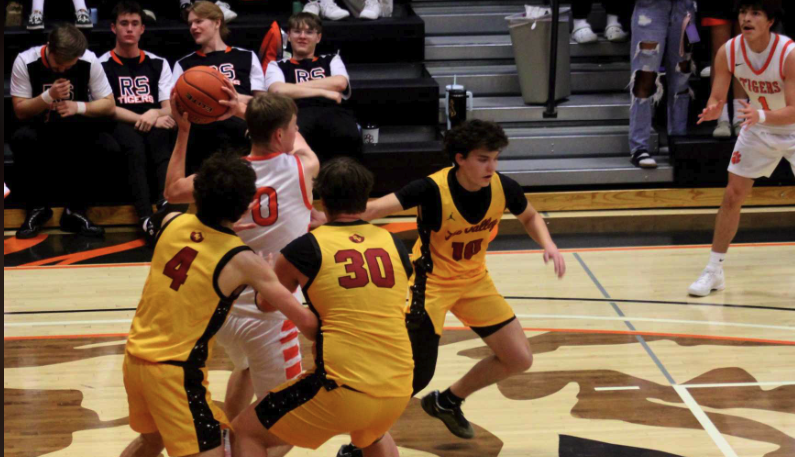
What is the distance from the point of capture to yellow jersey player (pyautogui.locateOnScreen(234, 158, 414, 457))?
2.80 metres

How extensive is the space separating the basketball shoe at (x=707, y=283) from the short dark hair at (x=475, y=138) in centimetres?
271

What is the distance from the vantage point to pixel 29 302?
5.74 m

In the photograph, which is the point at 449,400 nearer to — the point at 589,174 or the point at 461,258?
the point at 461,258

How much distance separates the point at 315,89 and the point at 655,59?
3009 millimetres

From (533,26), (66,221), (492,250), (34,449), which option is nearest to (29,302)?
(66,221)

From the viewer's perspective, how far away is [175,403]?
109 inches

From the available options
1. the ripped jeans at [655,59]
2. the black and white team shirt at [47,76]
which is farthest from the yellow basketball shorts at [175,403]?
the ripped jeans at [655,59]

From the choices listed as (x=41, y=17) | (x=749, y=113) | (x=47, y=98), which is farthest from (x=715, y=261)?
(x=41, y=17)

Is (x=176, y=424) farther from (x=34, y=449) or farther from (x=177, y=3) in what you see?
(x=177, y=3)

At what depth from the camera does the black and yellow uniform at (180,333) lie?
2752 millimetres

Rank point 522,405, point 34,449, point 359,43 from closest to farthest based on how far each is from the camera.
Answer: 1. point 34,449
2. point 522,405
3. point 359,43

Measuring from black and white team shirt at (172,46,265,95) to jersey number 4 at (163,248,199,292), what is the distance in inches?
172

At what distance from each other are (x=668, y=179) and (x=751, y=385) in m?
3.62

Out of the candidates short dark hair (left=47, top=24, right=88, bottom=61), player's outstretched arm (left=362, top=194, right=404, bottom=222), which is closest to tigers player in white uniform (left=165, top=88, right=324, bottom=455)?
player's outstretched arm (left=362, top=194, right=404, bottom=222)
